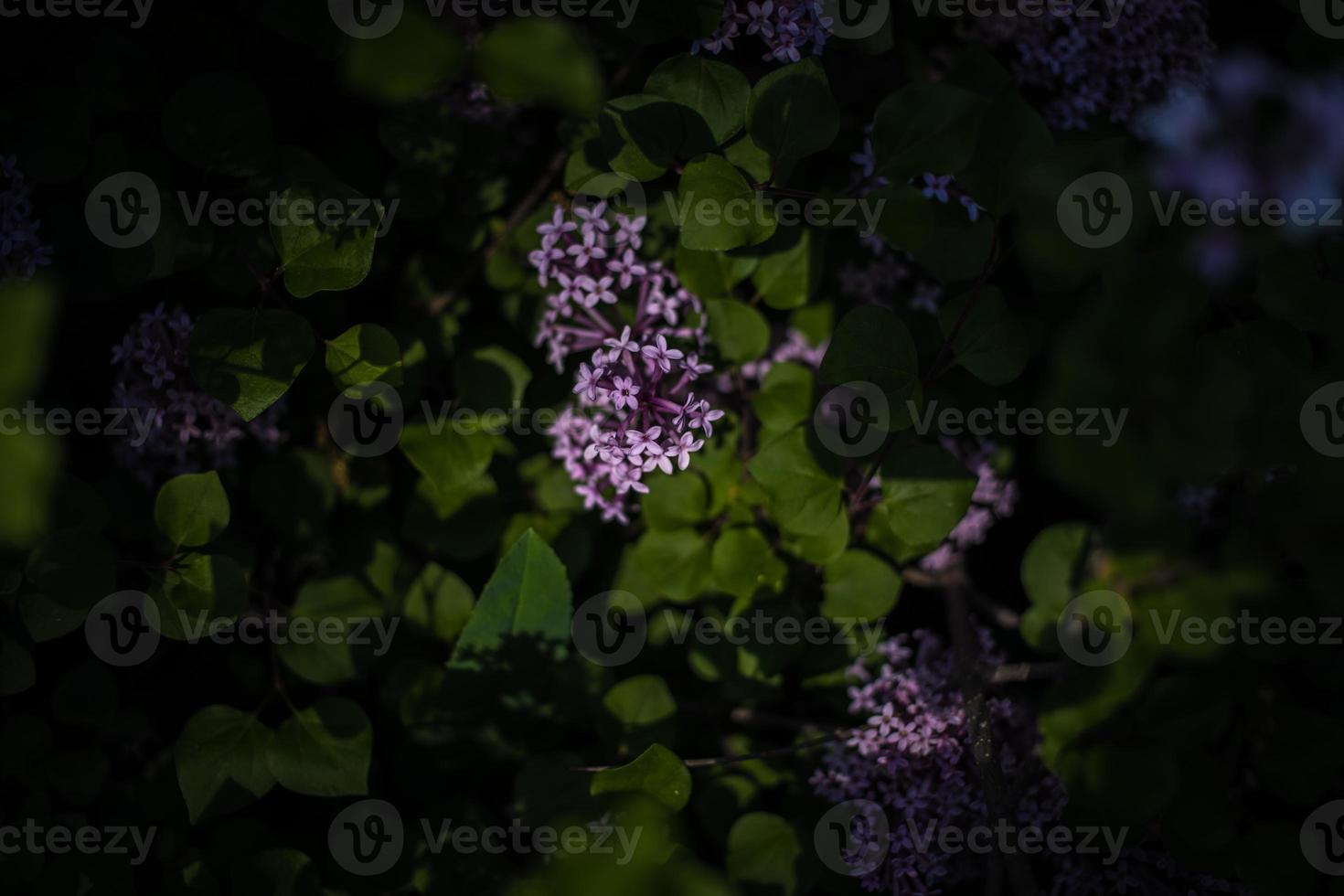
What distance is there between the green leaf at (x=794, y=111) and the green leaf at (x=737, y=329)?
1.93 feet

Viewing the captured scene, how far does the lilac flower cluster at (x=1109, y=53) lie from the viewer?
114 inches

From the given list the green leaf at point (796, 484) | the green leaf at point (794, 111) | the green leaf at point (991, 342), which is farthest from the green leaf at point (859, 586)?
the green leaf at point (794, 111)

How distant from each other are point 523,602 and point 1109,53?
2.70 meters

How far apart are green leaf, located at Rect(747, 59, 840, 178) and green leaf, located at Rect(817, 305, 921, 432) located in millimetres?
463

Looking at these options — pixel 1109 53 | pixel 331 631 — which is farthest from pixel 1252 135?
pixel 331 631

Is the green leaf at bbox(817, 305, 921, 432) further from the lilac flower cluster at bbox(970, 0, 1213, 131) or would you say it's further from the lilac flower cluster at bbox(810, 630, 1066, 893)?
the lilac flower cluster at bbox(970, 0, 1213, 131)

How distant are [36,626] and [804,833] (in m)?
2.27

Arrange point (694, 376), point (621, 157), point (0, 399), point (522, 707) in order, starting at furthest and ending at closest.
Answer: point (522, 707) < point (694, 376) < point (621, 157) < point (0, 399)

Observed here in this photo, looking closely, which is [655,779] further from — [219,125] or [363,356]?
[219,125]

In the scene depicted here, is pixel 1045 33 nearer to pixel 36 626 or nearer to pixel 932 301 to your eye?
pixel 932 301

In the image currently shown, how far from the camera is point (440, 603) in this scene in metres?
2.92

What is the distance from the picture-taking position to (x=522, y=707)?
2857mm

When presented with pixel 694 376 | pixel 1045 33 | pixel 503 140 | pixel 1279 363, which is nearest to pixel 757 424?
pixel 694 376

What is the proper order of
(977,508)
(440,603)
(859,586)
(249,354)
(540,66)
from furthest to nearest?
1. (977,508)
2. (440,603)
3. (859,586)
4. (249,354)
5. (540,66)
